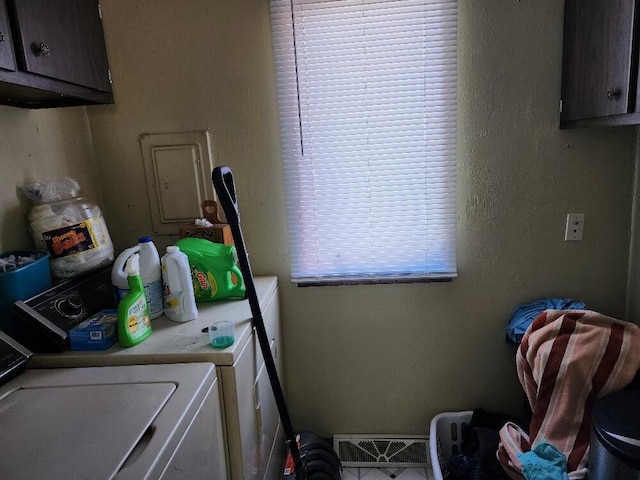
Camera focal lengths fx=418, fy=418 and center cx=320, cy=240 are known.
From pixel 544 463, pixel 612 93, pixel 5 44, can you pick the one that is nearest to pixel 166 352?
pixel 5 44

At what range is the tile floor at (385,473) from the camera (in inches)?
72.3

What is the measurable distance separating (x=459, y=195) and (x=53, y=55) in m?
1.50

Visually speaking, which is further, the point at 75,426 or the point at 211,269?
the point at 211,269

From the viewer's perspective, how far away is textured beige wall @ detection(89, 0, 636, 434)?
5.33 ft

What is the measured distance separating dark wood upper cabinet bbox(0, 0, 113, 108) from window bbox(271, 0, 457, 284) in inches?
26.2

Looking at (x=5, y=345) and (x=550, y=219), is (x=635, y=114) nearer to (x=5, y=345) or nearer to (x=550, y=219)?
(x=550, y=219)

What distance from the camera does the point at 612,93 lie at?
1.29m

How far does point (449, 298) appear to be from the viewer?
180 cm

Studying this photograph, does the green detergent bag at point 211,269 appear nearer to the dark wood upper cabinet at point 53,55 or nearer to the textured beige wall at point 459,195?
the textured beige wall at point 459,195

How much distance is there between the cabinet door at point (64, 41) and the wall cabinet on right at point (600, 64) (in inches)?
66.8

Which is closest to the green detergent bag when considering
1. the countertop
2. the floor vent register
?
the countertop

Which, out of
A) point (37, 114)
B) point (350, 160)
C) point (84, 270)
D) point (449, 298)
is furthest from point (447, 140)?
point (37, 114)

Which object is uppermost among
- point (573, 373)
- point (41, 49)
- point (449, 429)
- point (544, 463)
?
point (41, 49)

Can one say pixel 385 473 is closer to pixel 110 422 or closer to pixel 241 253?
pixel 241 253
